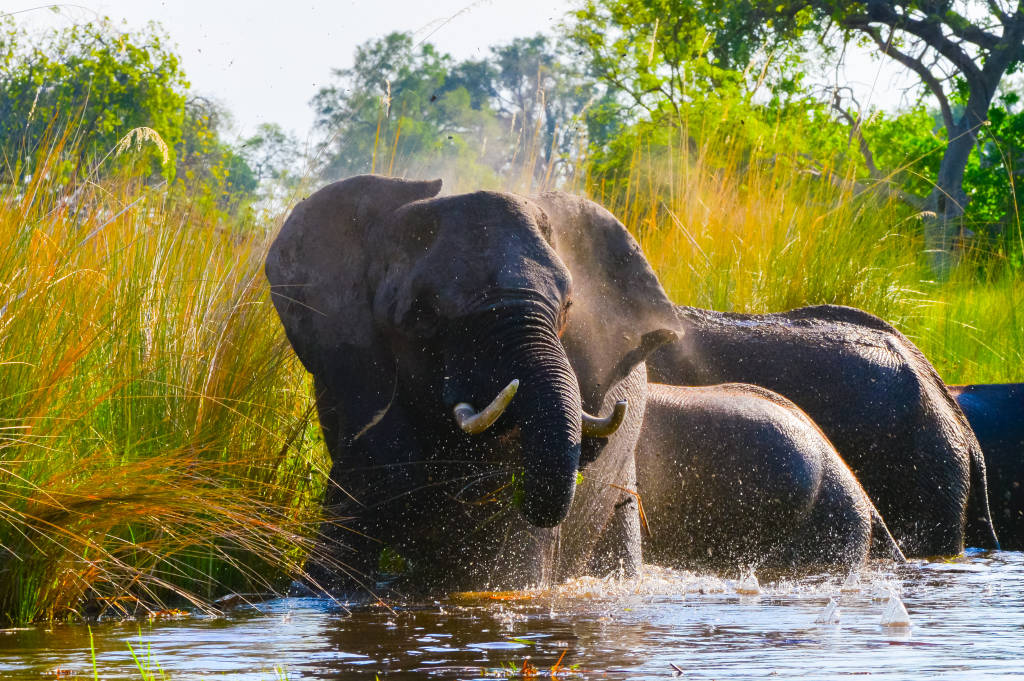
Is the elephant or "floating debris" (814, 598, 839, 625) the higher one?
the elephant

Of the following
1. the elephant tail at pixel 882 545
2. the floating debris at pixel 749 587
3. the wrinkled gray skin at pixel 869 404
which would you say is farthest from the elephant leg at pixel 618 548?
the wrinkled gray skin at pixel 869 404

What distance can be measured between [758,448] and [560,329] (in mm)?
1602

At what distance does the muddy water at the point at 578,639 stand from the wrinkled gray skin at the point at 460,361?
312 millimetres

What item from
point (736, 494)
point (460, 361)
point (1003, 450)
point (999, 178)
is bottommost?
point (736, 494)

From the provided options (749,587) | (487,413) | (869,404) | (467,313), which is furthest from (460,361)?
(869,404)

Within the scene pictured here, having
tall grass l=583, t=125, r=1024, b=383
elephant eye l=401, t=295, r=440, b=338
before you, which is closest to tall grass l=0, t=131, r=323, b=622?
elephant eye l=401, t=295, r=440, b=338

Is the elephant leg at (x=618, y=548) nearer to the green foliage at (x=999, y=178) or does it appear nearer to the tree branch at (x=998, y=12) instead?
the green foliage at (x=999, y=178)

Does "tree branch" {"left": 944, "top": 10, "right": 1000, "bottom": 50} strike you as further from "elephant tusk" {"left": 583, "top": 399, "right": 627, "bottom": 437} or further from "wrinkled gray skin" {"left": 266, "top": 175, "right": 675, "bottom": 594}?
"elephant tusk" {"left": 583, "top": 399, "right": 627, "bottom": 437}

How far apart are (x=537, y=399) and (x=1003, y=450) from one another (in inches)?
182

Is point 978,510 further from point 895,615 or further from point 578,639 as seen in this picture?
point 578,639

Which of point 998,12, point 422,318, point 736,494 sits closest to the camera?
point 422,318

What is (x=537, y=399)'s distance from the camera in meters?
4.75

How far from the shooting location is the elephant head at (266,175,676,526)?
15.8ft

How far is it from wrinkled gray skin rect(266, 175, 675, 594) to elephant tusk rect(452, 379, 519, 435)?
0.31 ft
